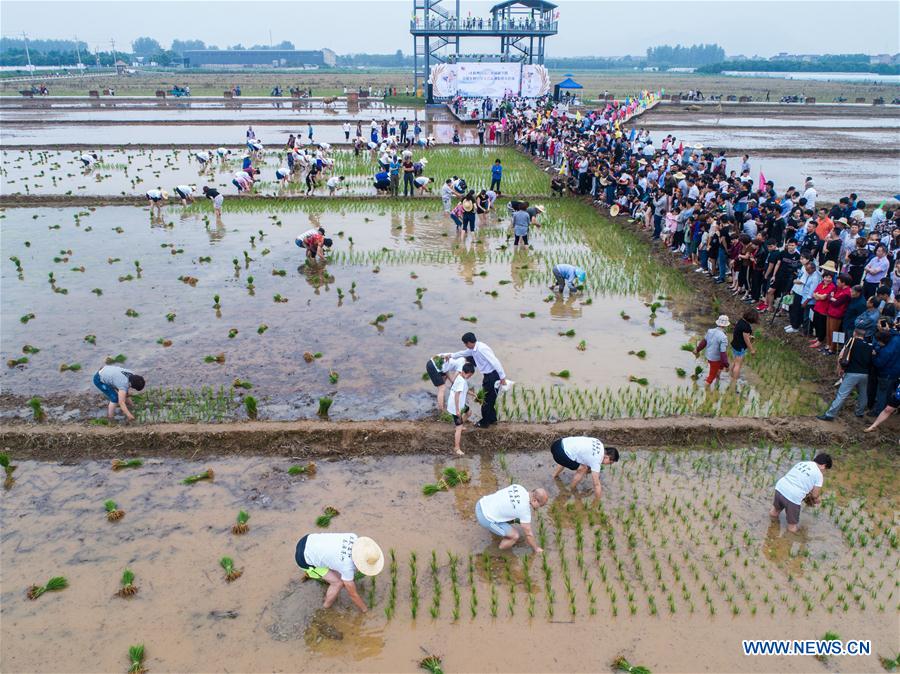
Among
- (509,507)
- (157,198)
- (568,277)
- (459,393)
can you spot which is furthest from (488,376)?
(157,198)

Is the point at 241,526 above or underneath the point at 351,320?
underneath

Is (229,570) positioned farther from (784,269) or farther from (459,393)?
(784,269)

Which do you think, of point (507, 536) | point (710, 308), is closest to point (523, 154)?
point (710, 308)

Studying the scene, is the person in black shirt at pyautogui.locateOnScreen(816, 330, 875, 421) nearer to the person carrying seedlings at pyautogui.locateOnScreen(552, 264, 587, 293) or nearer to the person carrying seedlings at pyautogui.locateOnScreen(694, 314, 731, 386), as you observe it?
the person carrying seedlings at pyautogui.locateOnScreen(694, 314, 731, 386)

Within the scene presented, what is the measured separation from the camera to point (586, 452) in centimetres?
706

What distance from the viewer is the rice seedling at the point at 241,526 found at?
671 centimetres

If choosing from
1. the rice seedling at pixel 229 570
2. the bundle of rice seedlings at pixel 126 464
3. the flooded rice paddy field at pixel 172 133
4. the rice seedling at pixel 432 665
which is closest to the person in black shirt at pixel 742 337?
the rice seedling at pixel 432 665

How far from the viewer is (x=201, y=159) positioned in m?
26.2

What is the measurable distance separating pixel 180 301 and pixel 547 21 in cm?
4188

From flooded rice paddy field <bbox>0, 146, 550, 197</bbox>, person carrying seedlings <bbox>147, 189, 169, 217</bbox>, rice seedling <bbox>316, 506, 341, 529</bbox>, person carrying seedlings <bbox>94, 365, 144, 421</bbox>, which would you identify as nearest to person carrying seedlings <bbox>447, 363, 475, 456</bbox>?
rice seedling <bbox>316, 506, 341, 529</bbox>

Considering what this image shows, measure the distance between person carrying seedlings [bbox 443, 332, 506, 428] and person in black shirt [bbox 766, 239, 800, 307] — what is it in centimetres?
631

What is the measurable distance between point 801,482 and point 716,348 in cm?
295

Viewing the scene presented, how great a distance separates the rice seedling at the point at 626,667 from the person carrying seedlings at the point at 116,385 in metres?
6.95

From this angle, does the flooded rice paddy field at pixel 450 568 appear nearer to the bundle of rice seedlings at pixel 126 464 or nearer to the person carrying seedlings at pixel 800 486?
the bundle of rice seedlings at pixel 126 464
